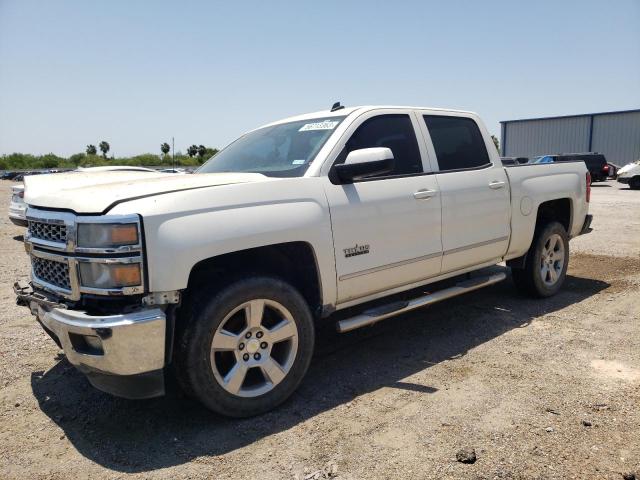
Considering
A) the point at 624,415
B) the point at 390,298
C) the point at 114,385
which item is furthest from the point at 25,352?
the point at 624,415

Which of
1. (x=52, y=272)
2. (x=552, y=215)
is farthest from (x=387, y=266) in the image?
(x=552, y=215)

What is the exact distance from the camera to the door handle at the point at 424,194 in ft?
13.6

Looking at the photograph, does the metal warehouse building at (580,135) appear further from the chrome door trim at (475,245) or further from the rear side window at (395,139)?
the rear side window at (395,139)

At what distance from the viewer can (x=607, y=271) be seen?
7113 millimetres

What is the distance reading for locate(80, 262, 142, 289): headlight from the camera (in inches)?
110

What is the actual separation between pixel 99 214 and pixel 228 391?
1.29m

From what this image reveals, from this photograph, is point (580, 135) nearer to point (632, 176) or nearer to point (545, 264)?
point (632, 176)

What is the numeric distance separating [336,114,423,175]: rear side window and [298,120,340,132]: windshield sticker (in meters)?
0.19

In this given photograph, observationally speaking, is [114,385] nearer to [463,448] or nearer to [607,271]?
[463,448]

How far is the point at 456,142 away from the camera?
485 cm

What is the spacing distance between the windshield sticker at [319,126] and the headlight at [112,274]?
1936 mm

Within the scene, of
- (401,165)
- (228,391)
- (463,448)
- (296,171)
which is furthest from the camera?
(401,165)

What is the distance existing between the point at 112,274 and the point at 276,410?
1.37 metres

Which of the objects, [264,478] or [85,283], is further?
[85,283]
